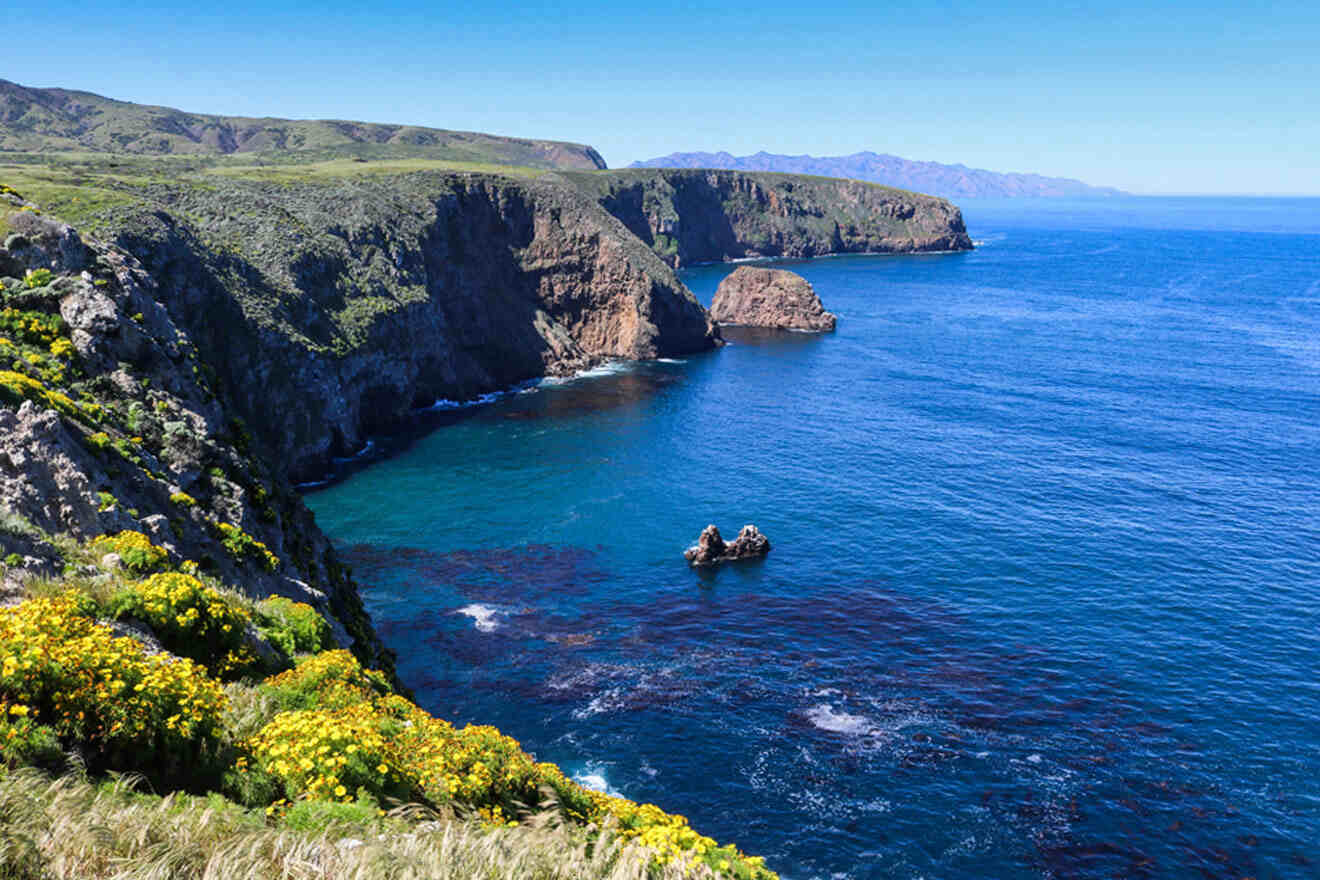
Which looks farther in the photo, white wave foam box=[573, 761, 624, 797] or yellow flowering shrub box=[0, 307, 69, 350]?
white wave foam box=[573, 761, 624, 797]

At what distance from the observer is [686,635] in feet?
183

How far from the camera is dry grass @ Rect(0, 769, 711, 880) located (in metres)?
10.9

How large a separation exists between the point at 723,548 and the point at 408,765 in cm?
5052

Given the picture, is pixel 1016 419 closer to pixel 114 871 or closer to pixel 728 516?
pixel 728 516

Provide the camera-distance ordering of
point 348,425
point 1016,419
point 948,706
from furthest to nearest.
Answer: point 1016,419 → point 348,425 → point 948,706

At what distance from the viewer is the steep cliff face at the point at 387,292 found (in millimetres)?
79688

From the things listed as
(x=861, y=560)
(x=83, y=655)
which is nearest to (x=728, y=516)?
(x=861, y=560)

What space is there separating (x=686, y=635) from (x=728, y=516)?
20559mm

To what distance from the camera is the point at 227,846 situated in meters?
11.8

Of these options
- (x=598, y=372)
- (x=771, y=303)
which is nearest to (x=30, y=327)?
(x=598, y=372)

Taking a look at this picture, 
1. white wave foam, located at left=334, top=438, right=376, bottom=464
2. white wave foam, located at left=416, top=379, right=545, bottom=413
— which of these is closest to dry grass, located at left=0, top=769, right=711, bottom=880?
white wave foam, located at left=334, top=438, right=376, bottom=464

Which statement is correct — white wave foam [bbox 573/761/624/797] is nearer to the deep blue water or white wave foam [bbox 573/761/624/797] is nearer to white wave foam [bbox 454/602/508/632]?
the deep blue water

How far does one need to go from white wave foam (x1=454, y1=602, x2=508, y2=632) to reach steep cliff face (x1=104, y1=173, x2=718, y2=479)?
108 feet

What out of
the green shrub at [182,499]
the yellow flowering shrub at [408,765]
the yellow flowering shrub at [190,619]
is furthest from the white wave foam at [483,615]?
the yellow flowering shrub at [408,765]
